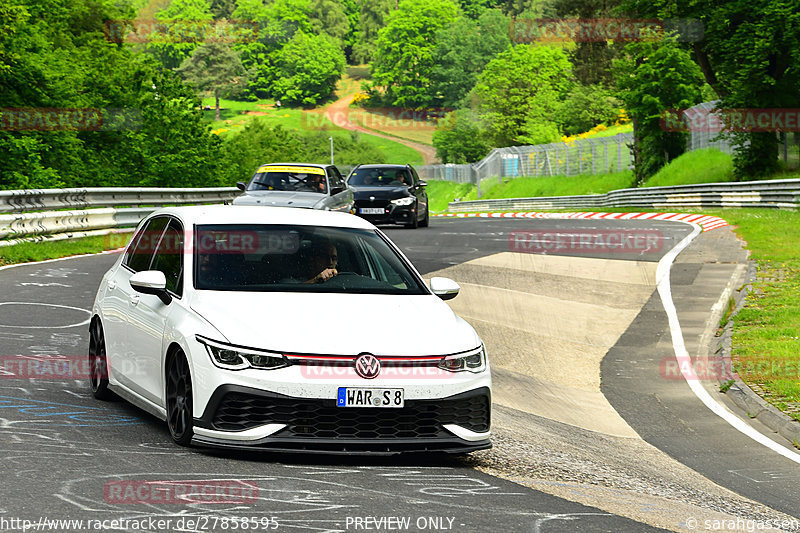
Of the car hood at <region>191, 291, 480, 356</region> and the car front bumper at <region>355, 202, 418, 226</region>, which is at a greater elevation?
the car hood at <region>191, 291, 480, 356</region>

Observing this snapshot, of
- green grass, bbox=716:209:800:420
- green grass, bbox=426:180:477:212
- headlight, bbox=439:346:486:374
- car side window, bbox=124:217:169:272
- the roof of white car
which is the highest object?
the roof of white car

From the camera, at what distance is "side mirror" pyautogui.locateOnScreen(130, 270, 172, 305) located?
23.6 ft

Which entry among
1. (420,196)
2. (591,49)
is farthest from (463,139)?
(420,196)

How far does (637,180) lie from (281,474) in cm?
5439

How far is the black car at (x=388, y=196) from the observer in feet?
96.7

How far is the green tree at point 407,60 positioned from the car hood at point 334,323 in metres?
180

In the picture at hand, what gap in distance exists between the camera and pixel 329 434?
6.50 m

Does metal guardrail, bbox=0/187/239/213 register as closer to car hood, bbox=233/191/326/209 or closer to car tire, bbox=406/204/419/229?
car hood, bbox=233/191/326/209

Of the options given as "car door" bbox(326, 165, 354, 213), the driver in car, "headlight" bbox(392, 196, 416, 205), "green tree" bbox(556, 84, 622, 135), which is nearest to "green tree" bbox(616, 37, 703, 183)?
"headlight" bbox(392, 196, 416, 205)

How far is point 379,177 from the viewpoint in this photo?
100 ft

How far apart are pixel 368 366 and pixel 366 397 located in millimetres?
178

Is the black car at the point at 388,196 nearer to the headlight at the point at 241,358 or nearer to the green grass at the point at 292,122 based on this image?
the headlight at the point at 241,358

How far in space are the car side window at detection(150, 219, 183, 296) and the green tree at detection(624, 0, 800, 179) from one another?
38.1 metres

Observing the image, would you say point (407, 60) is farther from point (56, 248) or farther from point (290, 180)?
point (56, 248)
